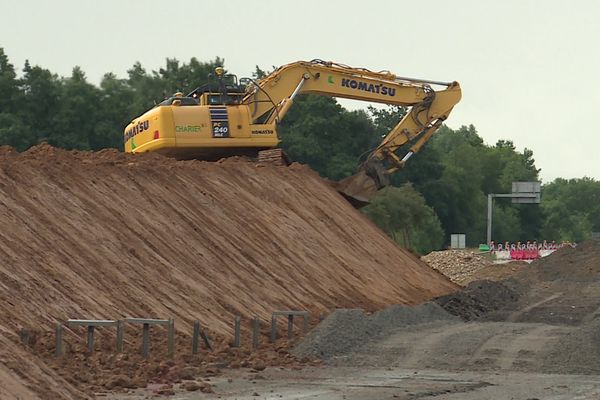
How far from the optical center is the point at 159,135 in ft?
131

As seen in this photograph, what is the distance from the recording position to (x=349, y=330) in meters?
29.3

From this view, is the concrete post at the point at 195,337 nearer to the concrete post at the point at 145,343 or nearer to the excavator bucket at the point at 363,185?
the concrete post at the point at 145,343

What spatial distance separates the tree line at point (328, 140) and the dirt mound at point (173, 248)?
39.8 feet

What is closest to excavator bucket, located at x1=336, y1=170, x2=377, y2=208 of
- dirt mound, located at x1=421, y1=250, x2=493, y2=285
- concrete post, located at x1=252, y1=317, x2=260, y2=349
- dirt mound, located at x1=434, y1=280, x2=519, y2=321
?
dirt mound, located at x1=434, y1=280, x2=519, y2=321

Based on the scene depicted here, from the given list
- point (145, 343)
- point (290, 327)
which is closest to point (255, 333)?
point (290, 327)

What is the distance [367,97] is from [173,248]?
15358 millimetres

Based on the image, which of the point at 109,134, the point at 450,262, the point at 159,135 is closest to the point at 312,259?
the point at 159,135

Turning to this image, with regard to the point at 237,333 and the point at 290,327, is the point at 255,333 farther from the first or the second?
the point at 290,327

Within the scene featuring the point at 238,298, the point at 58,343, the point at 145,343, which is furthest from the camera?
the point at 238,298

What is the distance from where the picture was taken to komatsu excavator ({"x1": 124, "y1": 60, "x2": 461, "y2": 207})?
40.2m

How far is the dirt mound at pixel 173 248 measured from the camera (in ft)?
83.9

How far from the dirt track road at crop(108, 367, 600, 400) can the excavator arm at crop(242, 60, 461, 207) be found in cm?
1759

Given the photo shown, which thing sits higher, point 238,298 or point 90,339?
point 238,298

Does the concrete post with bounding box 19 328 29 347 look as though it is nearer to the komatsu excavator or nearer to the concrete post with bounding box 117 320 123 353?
the concrete post with bounding box 117 320 123 353
